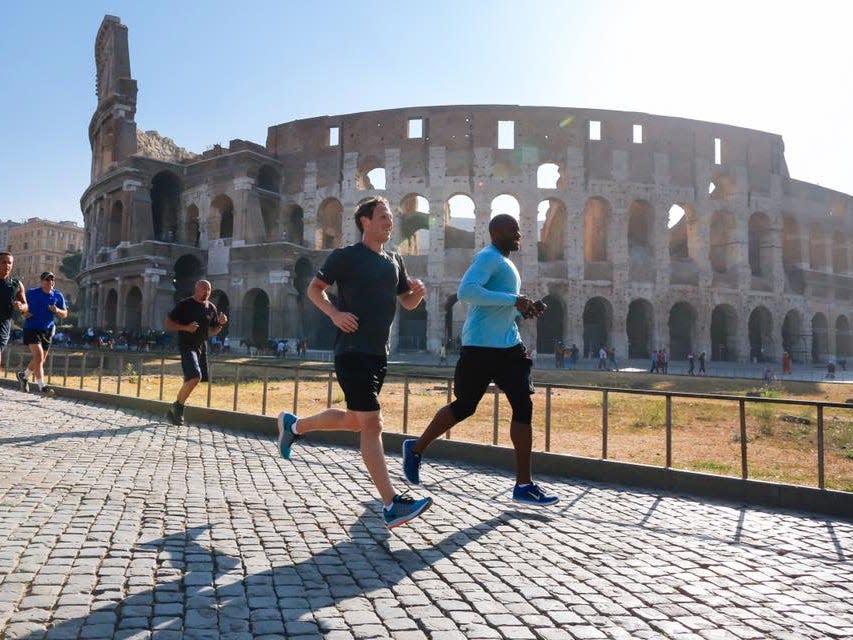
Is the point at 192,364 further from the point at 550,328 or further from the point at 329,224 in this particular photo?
the point at 329,224

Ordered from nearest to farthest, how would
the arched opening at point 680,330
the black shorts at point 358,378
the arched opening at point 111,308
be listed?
1. the black shorts at point 358,378
2. the arched opening at point 680,330
3. the arched opening at point 111,308

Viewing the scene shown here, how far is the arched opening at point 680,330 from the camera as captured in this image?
112 feet

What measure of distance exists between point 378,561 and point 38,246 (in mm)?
102278

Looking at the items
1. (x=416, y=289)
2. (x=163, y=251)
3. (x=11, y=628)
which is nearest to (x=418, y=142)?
(x=163, y=251)

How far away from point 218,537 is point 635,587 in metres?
2.16

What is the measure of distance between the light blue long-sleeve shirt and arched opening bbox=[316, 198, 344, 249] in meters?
30.6

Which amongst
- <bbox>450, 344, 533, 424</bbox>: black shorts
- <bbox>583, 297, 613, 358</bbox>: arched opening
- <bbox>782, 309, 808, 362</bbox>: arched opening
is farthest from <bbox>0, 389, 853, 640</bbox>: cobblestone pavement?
<bbox>782, 309, 808, 362</bbox>: arched opening

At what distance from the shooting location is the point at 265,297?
114 feet

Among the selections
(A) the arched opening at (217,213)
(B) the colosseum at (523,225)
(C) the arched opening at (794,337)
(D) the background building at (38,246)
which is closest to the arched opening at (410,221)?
(B) the colosseum at (523,225)

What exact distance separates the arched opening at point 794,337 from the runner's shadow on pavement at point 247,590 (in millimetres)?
38788

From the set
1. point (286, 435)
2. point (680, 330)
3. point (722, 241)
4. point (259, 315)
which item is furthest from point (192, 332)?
point (722, 241)

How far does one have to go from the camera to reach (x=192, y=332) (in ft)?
23.3

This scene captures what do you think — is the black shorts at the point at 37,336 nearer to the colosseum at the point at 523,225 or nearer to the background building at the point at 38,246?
the colosseum at the point at 523,225

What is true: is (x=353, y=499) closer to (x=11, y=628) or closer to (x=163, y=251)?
(x=11, y=628)
